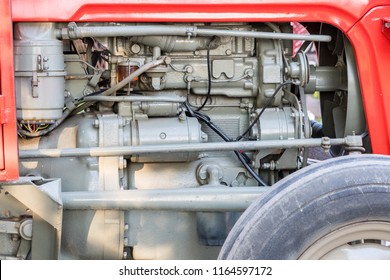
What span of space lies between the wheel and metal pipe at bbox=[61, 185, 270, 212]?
41 centimetres

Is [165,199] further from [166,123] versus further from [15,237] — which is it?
[15,237]

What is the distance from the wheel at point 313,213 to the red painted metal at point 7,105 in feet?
3.47

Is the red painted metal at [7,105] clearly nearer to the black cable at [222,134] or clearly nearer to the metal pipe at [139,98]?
the metal pipe at [139,98]

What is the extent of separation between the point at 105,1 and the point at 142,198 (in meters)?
0.97

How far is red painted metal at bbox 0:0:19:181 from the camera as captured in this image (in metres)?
3.42

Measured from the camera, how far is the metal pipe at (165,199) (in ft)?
12.0

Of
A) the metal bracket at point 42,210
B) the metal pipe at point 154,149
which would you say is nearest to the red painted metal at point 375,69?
the metal pipe at point 154,149

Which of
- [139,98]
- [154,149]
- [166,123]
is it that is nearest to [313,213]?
[154,149]

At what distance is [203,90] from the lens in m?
4.02

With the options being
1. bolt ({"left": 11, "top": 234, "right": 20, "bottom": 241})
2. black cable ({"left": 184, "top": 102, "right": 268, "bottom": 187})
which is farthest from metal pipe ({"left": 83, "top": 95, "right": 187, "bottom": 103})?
bolt ({"left": 11, "top": 234, "right": 20, "bottom": 241})

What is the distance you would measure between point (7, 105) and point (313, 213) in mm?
1450

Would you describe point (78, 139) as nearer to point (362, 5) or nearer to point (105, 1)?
point (105, 1)

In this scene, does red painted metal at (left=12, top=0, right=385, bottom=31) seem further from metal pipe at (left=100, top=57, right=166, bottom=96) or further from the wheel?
the wheel
